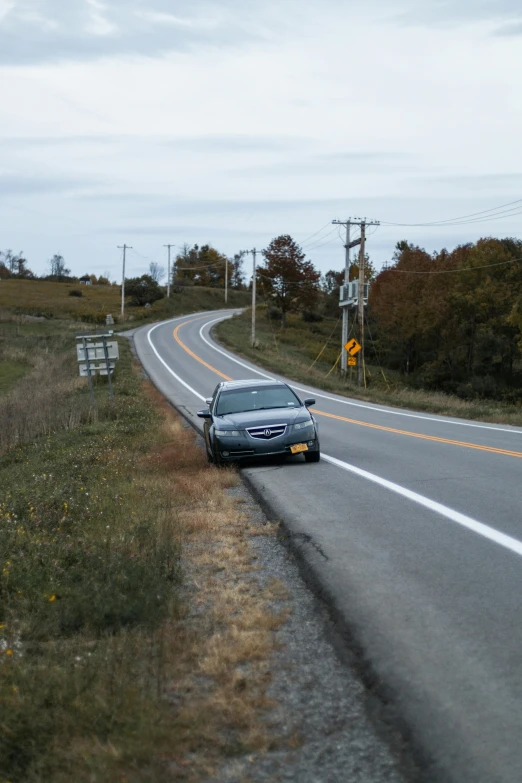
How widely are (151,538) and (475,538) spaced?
312 cm

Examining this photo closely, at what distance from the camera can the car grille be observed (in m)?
14.0

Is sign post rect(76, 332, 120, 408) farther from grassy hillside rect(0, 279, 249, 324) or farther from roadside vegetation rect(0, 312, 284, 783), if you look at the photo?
grassy hillside rect(0, 279, 249, 324)

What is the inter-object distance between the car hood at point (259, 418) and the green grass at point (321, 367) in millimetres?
11220

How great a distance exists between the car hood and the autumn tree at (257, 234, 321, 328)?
80.8m

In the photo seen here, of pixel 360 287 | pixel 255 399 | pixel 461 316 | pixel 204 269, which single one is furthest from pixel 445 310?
pixel 204 269

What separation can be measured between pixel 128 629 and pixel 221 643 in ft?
2.25

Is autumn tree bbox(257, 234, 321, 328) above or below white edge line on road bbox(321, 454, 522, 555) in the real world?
above

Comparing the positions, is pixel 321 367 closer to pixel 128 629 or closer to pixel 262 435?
pixel 262 435

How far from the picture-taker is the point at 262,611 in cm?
620

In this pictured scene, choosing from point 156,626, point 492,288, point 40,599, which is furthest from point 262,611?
point 492,288

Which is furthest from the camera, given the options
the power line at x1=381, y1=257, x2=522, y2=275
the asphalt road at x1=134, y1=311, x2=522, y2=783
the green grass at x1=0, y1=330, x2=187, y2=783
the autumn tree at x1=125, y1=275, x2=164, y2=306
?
the autumn tree at x1=125, y1=275, x2=164, y2=306

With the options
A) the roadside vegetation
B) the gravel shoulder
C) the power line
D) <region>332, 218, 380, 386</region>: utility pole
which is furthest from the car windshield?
the power line

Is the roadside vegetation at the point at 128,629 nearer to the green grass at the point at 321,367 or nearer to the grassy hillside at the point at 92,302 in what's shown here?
the green grass at the point at 321,367

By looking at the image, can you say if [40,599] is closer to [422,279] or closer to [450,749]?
[450,749]
